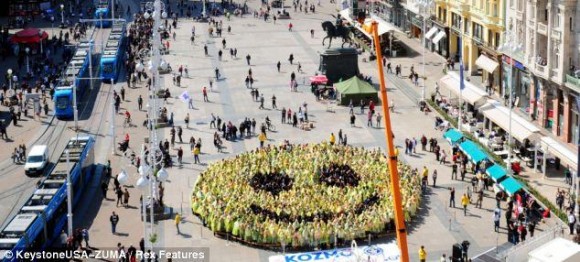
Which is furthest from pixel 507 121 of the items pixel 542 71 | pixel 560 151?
pixel 560 151

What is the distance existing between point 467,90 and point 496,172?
1997 centimetres

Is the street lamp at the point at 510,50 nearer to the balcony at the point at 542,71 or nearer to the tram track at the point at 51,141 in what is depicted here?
the balcony at the point at 542,71

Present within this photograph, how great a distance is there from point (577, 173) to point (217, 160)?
26.7 meters

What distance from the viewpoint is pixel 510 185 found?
195ft

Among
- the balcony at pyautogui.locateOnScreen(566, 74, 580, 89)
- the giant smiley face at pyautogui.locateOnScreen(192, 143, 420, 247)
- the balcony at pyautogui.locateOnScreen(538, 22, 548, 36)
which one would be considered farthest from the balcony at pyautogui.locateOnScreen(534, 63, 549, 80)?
the giant smiley face at pyautogui.locateOnScreen(192, 143, 420, 247)

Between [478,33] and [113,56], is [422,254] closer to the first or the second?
[478,33]

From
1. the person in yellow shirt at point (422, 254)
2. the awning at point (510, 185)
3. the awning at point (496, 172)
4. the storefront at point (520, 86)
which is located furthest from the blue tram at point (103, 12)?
the person in yellow shirt at point (422, 254)

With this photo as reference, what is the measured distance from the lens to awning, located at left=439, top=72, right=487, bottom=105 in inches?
3068

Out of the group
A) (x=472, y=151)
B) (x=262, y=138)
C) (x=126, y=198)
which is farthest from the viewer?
(x=262, y=138)

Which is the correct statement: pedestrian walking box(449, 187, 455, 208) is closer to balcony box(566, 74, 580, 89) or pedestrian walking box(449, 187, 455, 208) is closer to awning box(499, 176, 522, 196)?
awning box(499, 176, 522, 196)

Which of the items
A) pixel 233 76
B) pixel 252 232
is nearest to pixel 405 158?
pixel 252 232

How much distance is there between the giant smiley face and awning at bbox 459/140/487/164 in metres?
6.05

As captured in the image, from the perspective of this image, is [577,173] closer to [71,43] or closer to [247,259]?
[247,259]

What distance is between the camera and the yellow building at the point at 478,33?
86.8 meters
